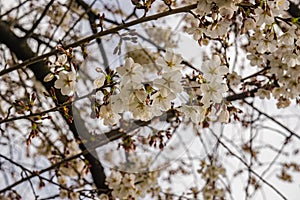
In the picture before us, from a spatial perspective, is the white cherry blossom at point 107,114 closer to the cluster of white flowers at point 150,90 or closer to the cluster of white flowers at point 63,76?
the cluster of white flowers at point 150,90

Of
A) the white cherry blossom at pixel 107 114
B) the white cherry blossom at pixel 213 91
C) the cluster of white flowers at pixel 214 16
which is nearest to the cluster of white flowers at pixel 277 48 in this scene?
the cluster of white flowers at pixel 214 16

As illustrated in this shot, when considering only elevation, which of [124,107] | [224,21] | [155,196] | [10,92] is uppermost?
[10,92]

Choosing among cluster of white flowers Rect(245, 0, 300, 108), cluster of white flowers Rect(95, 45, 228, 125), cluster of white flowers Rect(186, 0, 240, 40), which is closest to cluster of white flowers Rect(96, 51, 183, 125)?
cluster of white flowers Rect(95, 45, 228, 125)

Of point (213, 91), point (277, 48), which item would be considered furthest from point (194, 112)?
point (277, 48)

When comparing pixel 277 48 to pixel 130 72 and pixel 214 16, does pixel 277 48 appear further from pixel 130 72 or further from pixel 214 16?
pixel 130 72

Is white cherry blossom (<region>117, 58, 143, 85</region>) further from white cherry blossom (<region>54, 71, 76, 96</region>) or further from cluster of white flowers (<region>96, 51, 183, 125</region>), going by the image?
white cherry blossom (<region>54, 71, 76, 96</region>)

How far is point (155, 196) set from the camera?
2.04 metres

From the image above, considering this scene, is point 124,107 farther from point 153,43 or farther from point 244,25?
point 153,43

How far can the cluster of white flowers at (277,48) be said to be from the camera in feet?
3.04

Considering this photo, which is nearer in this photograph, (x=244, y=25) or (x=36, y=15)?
(x=244, y=25)

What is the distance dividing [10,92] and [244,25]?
57.1 inches

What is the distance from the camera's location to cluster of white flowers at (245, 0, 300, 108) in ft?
3.04

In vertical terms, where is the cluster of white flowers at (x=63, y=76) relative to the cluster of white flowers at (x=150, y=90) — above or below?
above

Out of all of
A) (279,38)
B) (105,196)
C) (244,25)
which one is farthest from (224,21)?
(105,196)
